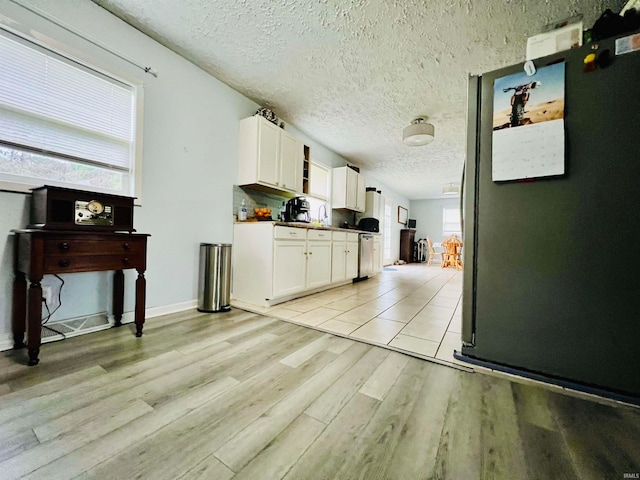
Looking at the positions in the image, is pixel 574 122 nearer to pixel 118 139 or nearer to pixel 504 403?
pixel 504 403

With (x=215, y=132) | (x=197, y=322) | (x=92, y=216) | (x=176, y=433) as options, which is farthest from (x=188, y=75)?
(x=176, y=433)

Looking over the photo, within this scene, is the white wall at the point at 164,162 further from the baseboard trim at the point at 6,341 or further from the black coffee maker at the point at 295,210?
the black coffee maker at the point at 295,210

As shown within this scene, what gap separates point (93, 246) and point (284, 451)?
1.68 m

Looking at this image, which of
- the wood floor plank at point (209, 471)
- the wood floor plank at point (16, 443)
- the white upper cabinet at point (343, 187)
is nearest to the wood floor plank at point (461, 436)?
the wood floor plank at point (209, 471)

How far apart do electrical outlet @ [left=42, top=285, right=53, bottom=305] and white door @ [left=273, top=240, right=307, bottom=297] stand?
5.47ft

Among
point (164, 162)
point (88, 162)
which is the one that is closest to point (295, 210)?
point (164, 162)

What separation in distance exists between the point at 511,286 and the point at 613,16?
1444 mm

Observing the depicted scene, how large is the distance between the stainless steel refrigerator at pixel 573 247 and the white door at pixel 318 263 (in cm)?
205

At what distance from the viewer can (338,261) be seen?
3.97 m

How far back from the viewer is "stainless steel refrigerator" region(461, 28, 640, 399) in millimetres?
1176

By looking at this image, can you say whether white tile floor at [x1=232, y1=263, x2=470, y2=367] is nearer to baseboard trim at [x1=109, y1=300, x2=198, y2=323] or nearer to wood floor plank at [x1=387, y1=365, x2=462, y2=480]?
wood floor plank at [x1=387, y1=365, x2=462, y2=480]

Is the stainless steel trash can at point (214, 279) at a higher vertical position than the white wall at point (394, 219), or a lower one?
lower

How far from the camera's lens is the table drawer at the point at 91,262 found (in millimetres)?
1471

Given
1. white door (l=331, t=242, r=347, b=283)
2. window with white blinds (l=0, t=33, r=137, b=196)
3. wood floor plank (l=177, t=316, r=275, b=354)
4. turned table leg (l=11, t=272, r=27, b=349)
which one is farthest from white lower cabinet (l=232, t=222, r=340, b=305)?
turned table leg (l=11, t=272, r=27, b=349)
